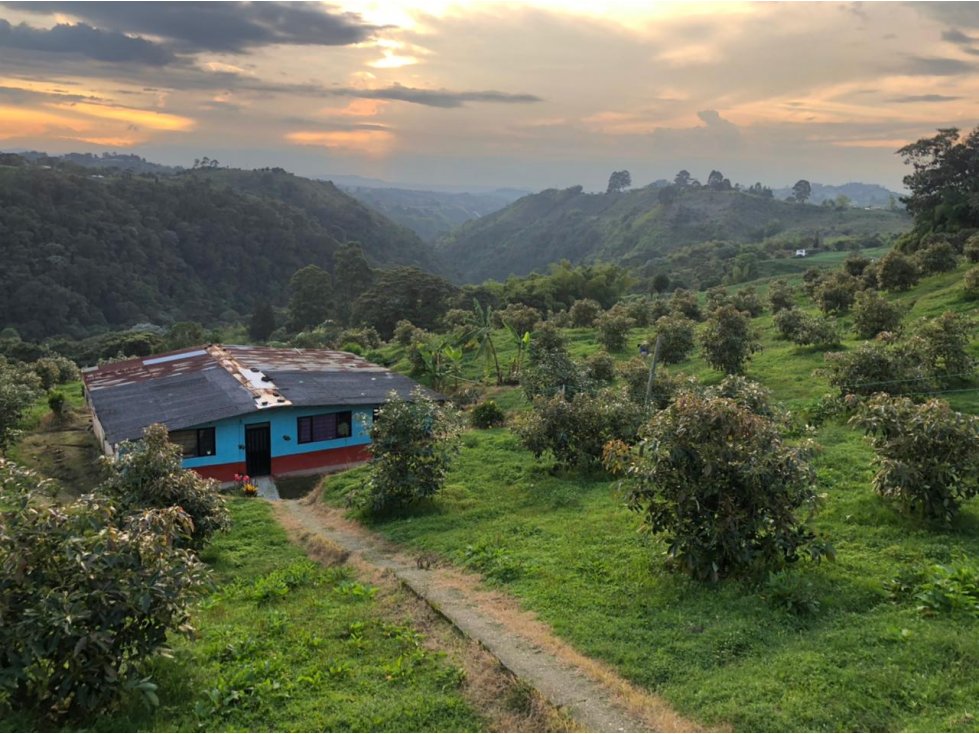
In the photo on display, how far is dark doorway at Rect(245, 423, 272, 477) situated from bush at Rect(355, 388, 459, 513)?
331 inches

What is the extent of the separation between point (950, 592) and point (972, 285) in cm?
2628

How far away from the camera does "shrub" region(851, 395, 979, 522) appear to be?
12.5 m

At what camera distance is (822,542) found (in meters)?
11.6

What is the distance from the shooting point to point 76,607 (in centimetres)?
788

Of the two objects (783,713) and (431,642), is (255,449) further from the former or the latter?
(783,713)

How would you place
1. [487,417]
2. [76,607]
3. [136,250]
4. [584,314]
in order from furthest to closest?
[136,250]
[584,314]
[487,417]
[76,607]

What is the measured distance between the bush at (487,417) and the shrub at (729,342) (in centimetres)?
841

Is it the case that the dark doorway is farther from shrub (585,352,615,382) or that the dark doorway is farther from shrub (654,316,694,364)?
shrub (654,316,694,364)

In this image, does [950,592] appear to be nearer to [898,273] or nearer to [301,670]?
[301,670]

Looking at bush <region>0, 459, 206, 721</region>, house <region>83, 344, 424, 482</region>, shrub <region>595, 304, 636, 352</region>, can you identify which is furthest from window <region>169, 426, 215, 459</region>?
shrub <region>595, 304, 636, 352</region>

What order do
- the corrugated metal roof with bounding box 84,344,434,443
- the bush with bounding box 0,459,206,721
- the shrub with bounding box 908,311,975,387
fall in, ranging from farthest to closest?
the corrugated metal roof with bounding box 84,344,434,443 → the shrub with bounding box 908,311,975,387 → the bush with bounding box 0,459,206,721

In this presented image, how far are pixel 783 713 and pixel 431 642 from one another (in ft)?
16.3

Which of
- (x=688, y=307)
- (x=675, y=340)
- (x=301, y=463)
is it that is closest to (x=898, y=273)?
(x=688, y=307)

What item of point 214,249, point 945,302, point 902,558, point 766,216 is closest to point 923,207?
point 945,302
